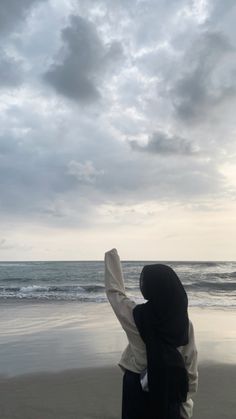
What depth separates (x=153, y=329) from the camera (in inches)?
84.5

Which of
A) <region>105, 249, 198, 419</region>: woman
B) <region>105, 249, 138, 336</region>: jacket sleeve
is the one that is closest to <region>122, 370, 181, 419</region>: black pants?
<region>105, 249, 198, 419</region>: woman

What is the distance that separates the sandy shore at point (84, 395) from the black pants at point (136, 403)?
250cm

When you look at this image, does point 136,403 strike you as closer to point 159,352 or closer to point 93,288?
point 159,352

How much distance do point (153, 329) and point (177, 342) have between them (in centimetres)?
14

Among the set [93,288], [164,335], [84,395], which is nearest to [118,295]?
[164,335]

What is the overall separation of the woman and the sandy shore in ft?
8.39

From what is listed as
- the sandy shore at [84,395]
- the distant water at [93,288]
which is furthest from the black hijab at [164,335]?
the distant water at [93,288]

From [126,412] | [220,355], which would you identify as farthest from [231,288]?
[126,412]

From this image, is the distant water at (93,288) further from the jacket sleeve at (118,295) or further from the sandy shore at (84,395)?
the jacket sleeve at (118,295)

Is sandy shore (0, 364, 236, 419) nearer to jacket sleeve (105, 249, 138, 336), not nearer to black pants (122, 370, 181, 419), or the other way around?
black pants (122, 370, 181, 419)

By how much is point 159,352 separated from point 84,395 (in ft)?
11.9

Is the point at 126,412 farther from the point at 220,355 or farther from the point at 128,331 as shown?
the point at 220,355

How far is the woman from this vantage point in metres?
2.13

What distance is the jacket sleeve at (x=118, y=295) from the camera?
89.8 inches
